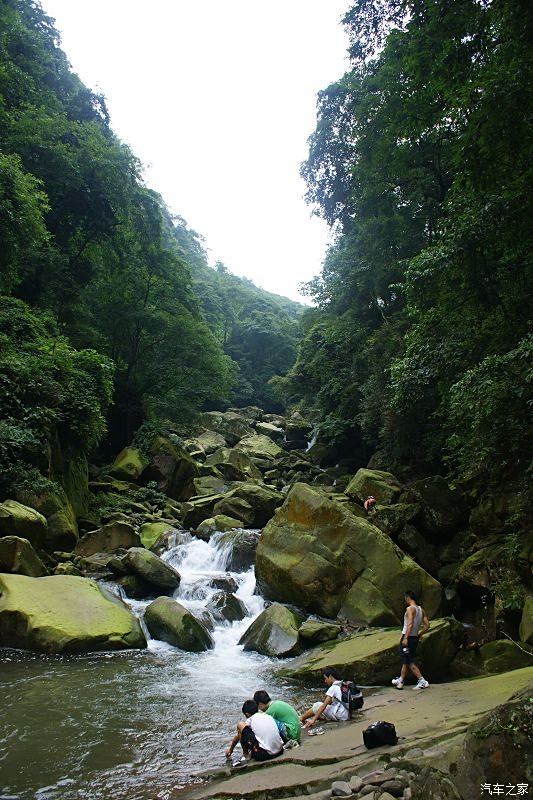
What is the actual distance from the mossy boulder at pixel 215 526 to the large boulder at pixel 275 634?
5.73 meters

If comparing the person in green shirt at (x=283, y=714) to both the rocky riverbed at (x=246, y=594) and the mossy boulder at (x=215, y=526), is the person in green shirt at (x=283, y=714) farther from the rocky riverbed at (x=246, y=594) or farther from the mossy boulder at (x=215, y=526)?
the mossy boulder at (x=215, y=526)

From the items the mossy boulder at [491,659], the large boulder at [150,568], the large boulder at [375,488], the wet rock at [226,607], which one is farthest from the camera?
the large boulder at [375,488]

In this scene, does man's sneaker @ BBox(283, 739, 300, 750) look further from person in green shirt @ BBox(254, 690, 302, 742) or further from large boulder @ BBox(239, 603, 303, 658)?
large boulder @ BBox(239, 603, 303, 658)

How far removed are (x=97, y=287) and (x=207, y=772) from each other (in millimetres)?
24400

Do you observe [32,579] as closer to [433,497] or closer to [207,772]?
[207,772]

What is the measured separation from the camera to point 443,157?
15781mm

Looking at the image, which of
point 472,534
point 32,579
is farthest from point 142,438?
point 472,534

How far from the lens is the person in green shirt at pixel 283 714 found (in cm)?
606

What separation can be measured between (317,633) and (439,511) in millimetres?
5938

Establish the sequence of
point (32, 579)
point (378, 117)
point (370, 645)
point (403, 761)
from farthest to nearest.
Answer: point (378, 117), point (32, 579), point (370, 645), point (403, 761)

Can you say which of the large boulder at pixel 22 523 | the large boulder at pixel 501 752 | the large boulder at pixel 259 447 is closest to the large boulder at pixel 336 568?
the large boulder at pixel 22 523

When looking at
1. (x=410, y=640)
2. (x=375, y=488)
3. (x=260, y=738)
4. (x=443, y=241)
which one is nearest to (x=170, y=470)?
(x=375, y=488)

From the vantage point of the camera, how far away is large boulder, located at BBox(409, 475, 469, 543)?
14.6m

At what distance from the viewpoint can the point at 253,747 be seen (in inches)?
220
